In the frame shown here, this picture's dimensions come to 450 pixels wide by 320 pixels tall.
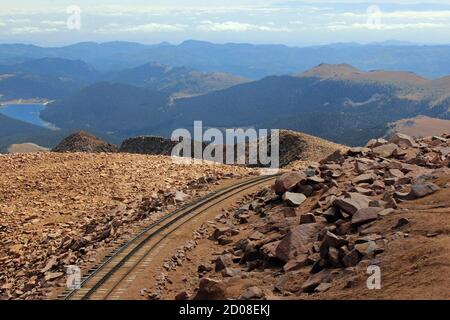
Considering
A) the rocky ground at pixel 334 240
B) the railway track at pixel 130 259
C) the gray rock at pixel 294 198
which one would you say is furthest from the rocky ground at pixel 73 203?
the gray rock at pixel 294 198

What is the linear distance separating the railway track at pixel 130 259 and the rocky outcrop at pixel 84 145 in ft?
242

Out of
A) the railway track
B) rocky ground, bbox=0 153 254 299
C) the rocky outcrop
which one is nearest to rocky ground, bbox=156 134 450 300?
the railway track

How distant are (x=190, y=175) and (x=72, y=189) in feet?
33.2

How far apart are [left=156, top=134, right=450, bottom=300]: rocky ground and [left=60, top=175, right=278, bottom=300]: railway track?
1.61 metres

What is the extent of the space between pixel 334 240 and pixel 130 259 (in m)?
10.4

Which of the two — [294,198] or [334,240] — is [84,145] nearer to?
[294,198]

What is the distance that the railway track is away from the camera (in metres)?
21.3

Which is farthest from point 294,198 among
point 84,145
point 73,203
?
point 84,145

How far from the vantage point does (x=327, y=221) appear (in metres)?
23.7

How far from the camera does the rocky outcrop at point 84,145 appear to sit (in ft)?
348

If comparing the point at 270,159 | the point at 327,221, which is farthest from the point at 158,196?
the point at 270,159

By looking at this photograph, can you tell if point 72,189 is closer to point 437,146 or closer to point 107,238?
point 107,238

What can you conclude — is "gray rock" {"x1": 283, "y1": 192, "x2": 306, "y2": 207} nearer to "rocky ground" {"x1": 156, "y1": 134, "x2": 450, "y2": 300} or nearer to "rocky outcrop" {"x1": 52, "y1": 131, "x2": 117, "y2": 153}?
"rocky ground" {"x1": 156, "y1": 134, "x2": 450, "y2": 300}

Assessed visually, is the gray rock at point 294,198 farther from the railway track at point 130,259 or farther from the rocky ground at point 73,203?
the rocky ground at point 73,203
